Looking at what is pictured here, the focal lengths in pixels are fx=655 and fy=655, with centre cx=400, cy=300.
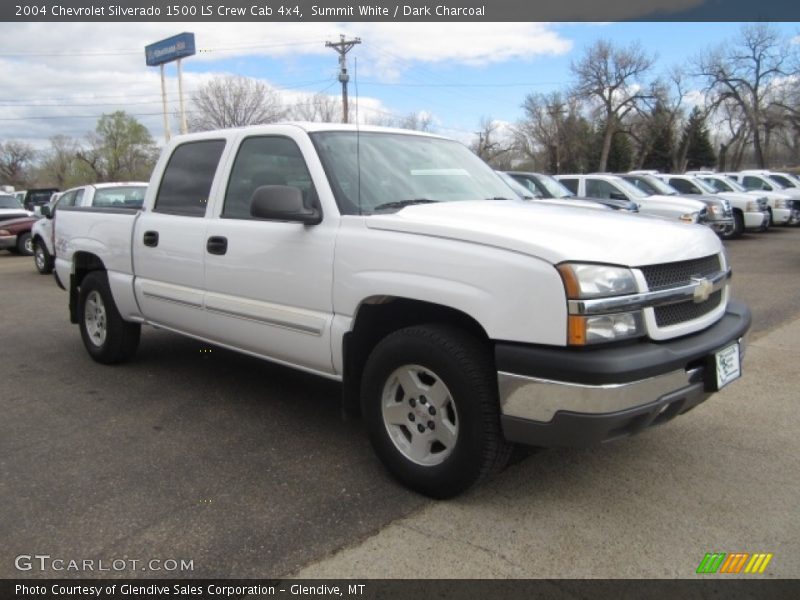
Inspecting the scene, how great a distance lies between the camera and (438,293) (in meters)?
2.99

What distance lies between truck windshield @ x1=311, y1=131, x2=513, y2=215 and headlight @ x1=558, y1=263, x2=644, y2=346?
1236mm

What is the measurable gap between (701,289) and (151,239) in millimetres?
3709

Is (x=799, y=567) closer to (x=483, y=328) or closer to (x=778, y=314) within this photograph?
(x=483, y=328)

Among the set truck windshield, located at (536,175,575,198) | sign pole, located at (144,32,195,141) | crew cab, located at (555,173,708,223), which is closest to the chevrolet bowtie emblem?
truck windshield, located at (536,175,575,198)

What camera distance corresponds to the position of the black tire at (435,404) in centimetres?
292

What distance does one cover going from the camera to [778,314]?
299 inches

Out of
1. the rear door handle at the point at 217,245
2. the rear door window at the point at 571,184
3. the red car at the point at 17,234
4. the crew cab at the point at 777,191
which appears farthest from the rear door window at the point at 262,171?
the crew cab at the point at 777,191

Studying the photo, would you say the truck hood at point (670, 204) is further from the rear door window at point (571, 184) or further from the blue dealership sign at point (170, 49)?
the blue dealership sign at point (170, 49)

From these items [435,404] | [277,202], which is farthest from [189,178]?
[435,404]

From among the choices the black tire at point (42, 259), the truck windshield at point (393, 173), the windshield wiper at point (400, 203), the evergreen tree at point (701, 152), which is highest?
the evergreen tree at point (701, 152)

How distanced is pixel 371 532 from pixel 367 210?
5.39 ft

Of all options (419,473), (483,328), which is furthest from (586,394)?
(419,473)

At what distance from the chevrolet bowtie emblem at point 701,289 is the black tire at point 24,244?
17538 mm

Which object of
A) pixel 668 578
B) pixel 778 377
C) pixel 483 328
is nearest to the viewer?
pixel 668 578
